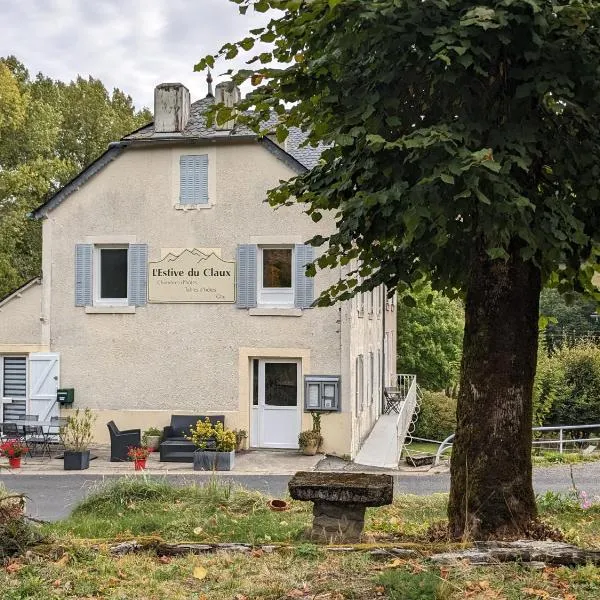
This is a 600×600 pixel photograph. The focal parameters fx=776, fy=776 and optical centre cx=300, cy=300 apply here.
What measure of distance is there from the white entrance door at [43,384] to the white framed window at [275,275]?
5.31 m

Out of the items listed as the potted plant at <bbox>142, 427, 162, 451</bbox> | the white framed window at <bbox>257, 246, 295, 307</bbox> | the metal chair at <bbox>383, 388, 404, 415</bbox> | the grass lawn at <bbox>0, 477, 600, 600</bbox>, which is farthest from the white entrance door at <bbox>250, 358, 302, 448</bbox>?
the grass lawn at <bbox>0, 477, 600, 600</bbox>

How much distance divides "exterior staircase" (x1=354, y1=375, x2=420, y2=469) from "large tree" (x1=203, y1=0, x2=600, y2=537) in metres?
11.1

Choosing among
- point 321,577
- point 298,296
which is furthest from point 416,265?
point 298,296

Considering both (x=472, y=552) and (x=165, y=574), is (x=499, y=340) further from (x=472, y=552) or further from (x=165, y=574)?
(x=165, y=574)

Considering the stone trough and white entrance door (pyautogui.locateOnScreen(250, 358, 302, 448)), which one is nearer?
the stone trough

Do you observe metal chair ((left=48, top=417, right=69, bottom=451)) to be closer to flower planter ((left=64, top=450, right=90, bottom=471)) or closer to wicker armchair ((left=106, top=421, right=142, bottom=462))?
wicker armchair ((left=106, top=421, right=142, bottom=462))

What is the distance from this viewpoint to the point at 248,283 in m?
18.2

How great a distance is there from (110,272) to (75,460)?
5064 millimetres

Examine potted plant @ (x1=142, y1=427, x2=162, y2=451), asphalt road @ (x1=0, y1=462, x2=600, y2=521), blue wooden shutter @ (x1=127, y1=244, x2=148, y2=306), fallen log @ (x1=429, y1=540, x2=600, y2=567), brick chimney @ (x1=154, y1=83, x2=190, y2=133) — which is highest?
brick chimney @ (x1=154, y1=83, x2=190, y2=133)

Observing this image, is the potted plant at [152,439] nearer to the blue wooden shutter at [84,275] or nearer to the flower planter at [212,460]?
the flower planter at [212,460]

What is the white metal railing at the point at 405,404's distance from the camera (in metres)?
18.4

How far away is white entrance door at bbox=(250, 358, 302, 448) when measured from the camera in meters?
18.2

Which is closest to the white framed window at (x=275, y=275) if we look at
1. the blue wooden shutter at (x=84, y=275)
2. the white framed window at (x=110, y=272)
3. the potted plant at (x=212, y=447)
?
the potted plant at (x=212, y=447)

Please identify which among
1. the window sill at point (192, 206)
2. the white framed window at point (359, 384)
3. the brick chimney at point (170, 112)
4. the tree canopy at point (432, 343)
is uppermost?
the brick chimney at point (170, 112)
